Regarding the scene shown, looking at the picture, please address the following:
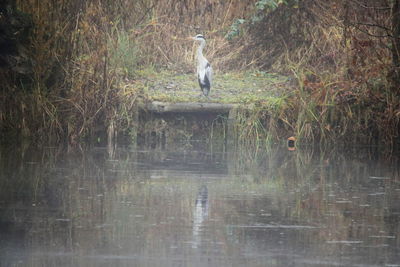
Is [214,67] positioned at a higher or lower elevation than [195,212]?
higher

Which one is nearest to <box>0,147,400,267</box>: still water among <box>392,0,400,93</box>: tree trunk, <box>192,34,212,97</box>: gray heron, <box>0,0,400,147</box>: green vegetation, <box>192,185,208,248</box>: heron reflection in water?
<box>192,185,208,248</box>: heron reflection in water

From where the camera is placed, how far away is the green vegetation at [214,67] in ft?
47.1

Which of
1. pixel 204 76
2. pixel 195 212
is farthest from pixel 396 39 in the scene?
pixel 195 212

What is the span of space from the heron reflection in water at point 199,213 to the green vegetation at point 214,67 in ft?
18.8

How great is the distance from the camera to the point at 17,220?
275 inches

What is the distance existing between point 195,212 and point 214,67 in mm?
12728

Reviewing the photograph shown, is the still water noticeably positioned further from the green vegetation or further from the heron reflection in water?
the green vegetation

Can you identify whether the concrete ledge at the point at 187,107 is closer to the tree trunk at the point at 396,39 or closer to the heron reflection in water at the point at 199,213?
the tree trunk at the point at 396,39

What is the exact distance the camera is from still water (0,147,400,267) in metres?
5.82

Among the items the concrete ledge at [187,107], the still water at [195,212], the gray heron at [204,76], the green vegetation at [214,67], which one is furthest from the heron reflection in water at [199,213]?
the gray heron at [204,76]

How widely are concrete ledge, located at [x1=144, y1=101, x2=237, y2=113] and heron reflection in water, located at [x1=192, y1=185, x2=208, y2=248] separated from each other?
24.5 feet

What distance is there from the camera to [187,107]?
664 inches

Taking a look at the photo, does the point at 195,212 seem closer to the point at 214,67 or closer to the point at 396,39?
the point at 396,39

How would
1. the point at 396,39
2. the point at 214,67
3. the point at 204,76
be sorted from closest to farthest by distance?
the point at 396,39 → the point at 204,76 → the point at 214,67
